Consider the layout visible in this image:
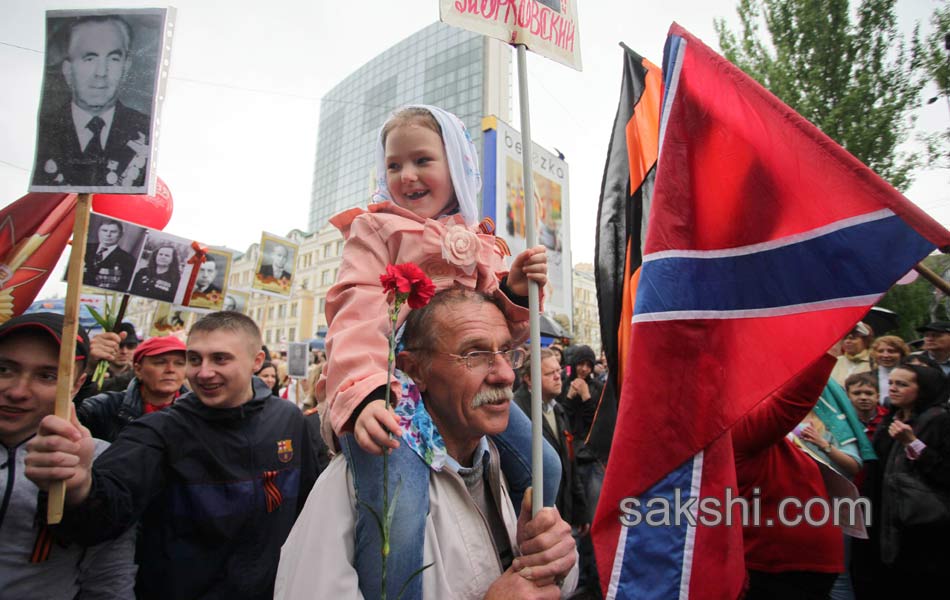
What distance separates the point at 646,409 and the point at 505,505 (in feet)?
1.96

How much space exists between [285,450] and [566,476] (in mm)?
2780

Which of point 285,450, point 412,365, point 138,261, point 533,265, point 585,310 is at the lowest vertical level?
point 285,450

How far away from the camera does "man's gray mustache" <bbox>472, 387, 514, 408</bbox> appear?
5.39ft

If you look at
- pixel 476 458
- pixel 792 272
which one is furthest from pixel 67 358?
pixel 792 272

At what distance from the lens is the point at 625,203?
2.89 metres

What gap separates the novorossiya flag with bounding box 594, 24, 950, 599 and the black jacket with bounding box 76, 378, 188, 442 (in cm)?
308

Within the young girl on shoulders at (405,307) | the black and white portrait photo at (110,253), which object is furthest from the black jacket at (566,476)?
the black and white portrait photo at (110,253)

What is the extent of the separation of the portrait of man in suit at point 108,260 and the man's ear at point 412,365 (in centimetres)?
462

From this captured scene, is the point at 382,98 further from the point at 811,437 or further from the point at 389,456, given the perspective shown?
the point at 389,456

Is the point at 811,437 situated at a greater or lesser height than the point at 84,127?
lesser

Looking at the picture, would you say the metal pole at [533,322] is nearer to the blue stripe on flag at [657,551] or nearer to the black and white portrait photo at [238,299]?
the blue stripe on flag at [657,551]

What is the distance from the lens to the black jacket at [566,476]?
453cm

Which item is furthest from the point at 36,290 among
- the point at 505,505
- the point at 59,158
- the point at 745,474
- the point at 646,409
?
the point at 745,474

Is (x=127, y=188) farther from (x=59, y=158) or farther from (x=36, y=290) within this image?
(x=36, y=290)
